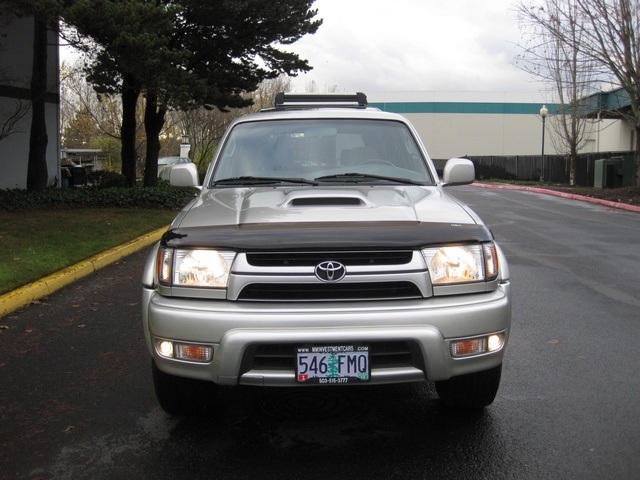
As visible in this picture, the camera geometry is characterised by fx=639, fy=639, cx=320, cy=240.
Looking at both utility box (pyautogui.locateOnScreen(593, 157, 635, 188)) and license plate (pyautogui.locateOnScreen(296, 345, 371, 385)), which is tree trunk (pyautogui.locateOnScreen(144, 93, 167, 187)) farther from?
license plate (pyautogui.locateOnScreen(296, 345, 371, 385))

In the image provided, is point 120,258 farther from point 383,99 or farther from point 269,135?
point 383,99

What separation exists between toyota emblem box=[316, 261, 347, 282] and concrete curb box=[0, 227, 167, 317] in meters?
4.47

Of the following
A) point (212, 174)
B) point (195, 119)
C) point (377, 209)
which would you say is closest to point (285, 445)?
point (377, 209)

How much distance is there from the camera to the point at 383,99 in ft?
184

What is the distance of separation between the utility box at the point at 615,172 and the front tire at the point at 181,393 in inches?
957

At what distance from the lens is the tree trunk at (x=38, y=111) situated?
15844mm

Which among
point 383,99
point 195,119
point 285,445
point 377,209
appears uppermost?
point 383,99

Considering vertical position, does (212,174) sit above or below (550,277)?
above

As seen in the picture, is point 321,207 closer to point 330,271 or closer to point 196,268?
point 330,271

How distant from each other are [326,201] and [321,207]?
0.12 metres

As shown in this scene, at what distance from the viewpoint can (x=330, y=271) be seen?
10.2ft

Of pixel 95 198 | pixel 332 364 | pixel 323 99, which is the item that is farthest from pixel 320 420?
pixel 95 198

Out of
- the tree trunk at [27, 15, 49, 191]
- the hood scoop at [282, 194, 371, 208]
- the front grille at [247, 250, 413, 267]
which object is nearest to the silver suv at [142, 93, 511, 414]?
the front grille at [247, 250, 413, 267]

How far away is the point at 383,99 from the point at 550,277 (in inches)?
1955
